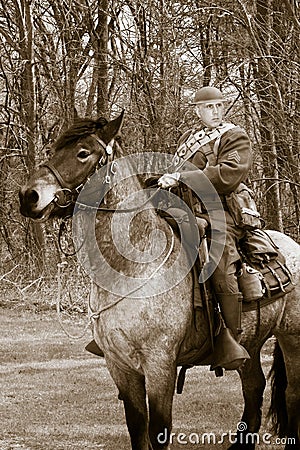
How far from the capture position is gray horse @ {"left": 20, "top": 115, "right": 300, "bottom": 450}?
427cm

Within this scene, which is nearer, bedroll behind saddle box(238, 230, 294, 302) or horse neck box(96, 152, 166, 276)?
horse neck box(96, 152, 166, 276)

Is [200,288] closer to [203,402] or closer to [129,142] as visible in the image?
[203,402]

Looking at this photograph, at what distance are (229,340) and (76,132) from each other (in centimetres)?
155

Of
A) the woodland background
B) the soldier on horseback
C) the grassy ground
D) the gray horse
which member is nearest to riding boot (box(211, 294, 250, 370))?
the soldier on horseback

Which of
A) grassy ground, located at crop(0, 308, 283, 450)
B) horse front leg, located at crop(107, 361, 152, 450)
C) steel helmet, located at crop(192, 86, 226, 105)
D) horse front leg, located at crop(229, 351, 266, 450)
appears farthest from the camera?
grassy ground, located at crop(0, 308, 283, 450)

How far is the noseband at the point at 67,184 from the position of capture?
4.25m

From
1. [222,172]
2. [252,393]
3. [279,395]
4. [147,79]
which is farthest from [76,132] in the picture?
[147,79]

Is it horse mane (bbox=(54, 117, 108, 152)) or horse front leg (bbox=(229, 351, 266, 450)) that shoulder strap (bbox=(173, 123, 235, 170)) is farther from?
horse front leg (bbox=(229, 351, 266, 450))

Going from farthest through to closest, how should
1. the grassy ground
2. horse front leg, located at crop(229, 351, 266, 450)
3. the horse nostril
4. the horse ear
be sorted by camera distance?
the grassy ground → horse front leg, located at crop(229, 351, 266, 450) → the horse ear → the horse nostril

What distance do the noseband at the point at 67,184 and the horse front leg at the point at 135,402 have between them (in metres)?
1.01

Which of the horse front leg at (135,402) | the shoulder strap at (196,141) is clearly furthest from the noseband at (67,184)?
the horse front leg at (135,402)

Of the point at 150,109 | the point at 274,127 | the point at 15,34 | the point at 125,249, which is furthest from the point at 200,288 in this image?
the point at 15,34

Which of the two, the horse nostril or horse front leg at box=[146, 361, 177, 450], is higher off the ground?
the horse nostril

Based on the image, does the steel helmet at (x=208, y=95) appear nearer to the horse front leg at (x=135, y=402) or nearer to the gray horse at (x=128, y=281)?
the gray horse at (x=128, y=281)
